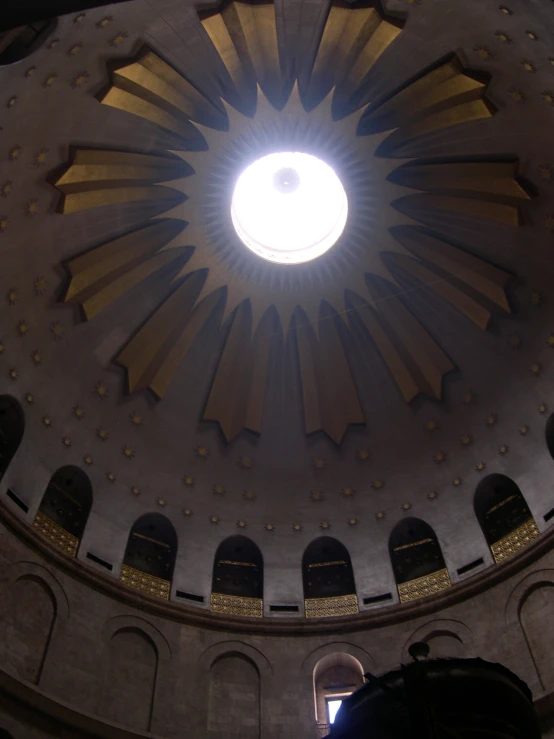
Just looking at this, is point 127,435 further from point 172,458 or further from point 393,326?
point 393,326

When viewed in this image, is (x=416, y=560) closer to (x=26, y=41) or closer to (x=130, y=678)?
(x=130, y=678)

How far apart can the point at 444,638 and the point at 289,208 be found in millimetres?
13291

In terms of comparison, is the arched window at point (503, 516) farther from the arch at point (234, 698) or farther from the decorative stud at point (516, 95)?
the decorative stud at point (516, 95)

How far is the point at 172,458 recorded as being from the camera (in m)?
20.3

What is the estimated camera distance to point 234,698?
52.6ft

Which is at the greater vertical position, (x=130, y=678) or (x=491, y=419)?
(x=491, y=419)

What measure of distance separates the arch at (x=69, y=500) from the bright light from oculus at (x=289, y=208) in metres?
7.91

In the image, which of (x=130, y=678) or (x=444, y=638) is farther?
(x=444, y=638)

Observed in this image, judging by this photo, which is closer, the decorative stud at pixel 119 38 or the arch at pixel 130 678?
the arch at pixel 130 678

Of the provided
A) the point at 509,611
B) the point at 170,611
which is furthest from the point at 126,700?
the point at 509,611

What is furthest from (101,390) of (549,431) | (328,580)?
(549,431)

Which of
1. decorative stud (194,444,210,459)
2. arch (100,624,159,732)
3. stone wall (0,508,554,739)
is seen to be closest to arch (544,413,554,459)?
stone wall (0,508,554,739)

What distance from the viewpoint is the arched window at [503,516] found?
56.5 feet

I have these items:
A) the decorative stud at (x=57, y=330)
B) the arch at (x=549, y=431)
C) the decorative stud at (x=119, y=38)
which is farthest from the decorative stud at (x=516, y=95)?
the decorative stud at (x=57, y=330)
